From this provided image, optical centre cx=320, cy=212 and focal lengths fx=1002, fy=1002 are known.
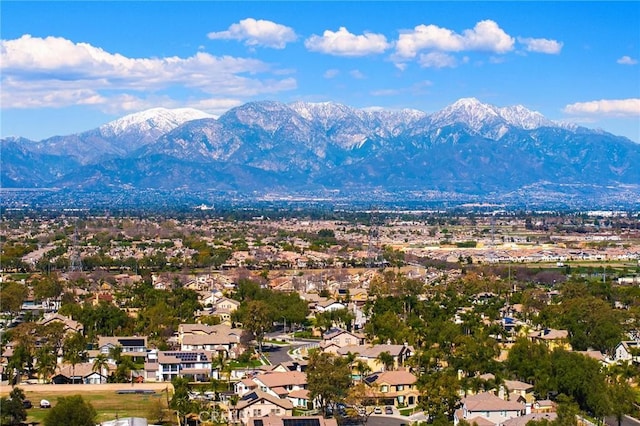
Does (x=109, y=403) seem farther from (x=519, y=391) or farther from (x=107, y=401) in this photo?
(x=519, y=391)

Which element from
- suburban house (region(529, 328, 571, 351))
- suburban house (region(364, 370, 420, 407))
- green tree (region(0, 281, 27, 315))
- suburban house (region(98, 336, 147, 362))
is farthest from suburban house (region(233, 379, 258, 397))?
green tree (region(0, 281, 27, 315))

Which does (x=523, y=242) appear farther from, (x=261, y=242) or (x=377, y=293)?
(x=377, y=293)

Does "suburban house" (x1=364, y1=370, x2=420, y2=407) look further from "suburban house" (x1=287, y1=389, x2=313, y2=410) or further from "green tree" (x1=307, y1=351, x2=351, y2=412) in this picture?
"suburban house" (x1=287, y1=389, x2=313, y2=410)

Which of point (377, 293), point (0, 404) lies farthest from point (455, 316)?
point (0, 404)

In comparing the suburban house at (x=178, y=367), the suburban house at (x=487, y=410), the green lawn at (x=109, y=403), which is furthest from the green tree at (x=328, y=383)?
the suburban house at (x=178, y=367)

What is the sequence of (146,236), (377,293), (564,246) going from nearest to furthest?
1. (377,293)
2. (564,246)
3. (146,236)

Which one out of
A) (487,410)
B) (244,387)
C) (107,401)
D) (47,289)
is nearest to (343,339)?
(244,387)
